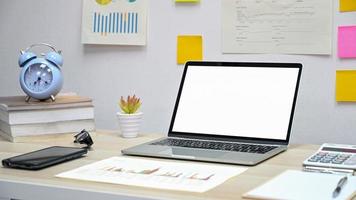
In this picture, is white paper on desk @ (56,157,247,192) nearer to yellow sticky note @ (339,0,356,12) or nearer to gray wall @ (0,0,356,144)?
gray wall @ (0,0,356,144)

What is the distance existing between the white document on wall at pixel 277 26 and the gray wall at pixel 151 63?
20 mm

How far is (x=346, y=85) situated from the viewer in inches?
60.3

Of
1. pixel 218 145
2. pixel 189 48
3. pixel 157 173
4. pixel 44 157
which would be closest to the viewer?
pixel 157 173

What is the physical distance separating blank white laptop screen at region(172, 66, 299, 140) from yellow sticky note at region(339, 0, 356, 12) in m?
0.21

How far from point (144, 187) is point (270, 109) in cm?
52

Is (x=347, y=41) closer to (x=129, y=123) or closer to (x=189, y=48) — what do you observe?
(x=189, y=48)

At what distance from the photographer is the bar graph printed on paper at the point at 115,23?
1.78m

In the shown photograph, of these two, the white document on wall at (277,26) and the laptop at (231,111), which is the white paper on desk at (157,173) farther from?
the white document on wall at (277,26)

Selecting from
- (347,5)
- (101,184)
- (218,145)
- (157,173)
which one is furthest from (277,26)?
(101,184)

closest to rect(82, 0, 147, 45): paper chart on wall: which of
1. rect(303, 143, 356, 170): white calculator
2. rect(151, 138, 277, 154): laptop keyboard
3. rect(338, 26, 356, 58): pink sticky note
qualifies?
rect(151, 138, 277, 154): laptop keyboard

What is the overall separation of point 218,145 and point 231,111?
129 millimetres

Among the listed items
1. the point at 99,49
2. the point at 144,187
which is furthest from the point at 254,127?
the point at 99,49

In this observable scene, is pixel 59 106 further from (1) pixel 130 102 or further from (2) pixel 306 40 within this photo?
(2) pixel 306 40

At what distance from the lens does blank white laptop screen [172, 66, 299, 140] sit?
146cm
